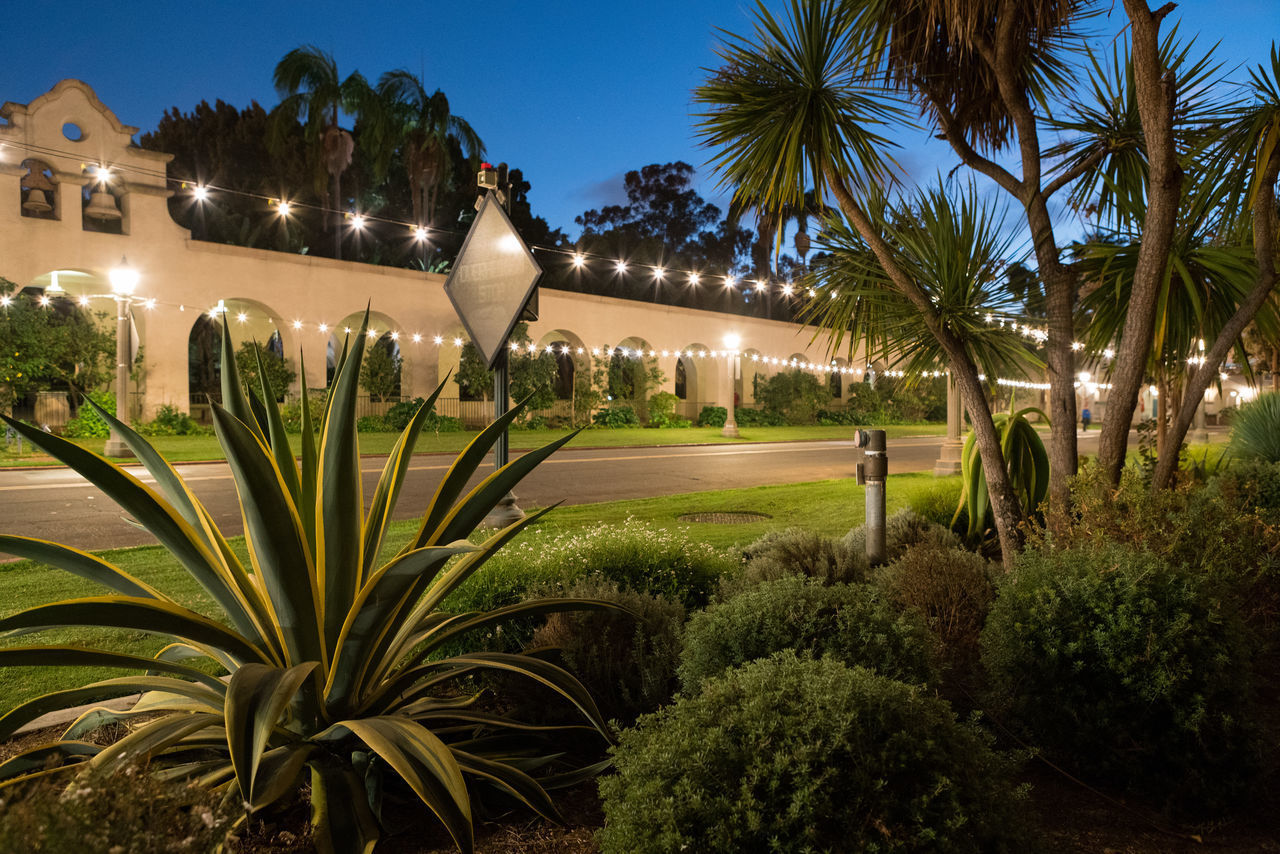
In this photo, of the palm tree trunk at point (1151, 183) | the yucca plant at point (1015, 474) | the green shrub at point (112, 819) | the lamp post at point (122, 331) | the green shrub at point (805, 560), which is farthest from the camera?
the lamp post at point (122, 331)

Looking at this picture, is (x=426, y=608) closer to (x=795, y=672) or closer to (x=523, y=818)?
(x=523, y=818)

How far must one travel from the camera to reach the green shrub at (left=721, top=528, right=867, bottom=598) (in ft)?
13.7

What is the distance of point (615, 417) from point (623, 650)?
2599cm

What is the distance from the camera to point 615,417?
29.1m

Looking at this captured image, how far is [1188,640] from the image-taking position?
99.6 inches

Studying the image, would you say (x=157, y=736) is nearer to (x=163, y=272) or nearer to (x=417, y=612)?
(x=417, y=612)

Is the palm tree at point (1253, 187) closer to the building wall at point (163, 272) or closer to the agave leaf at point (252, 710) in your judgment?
the agave leaf at point (252, 710)

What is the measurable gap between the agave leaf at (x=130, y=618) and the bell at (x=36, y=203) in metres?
23.1

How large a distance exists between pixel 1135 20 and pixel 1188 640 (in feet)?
10.4

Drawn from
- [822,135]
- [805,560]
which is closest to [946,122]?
[822,135]

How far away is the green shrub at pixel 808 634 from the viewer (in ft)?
8.23

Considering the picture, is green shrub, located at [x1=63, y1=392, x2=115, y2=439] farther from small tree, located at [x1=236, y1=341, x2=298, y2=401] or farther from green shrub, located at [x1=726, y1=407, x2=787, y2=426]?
green shrub, located at [x1=726, y1=407, x2=787, y2=426]

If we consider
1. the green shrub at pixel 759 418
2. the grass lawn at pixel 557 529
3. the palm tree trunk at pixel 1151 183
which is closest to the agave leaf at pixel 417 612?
the grass lawn at pixel 557 529

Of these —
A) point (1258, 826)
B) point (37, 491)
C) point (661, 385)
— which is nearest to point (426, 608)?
point (1258, 826)
